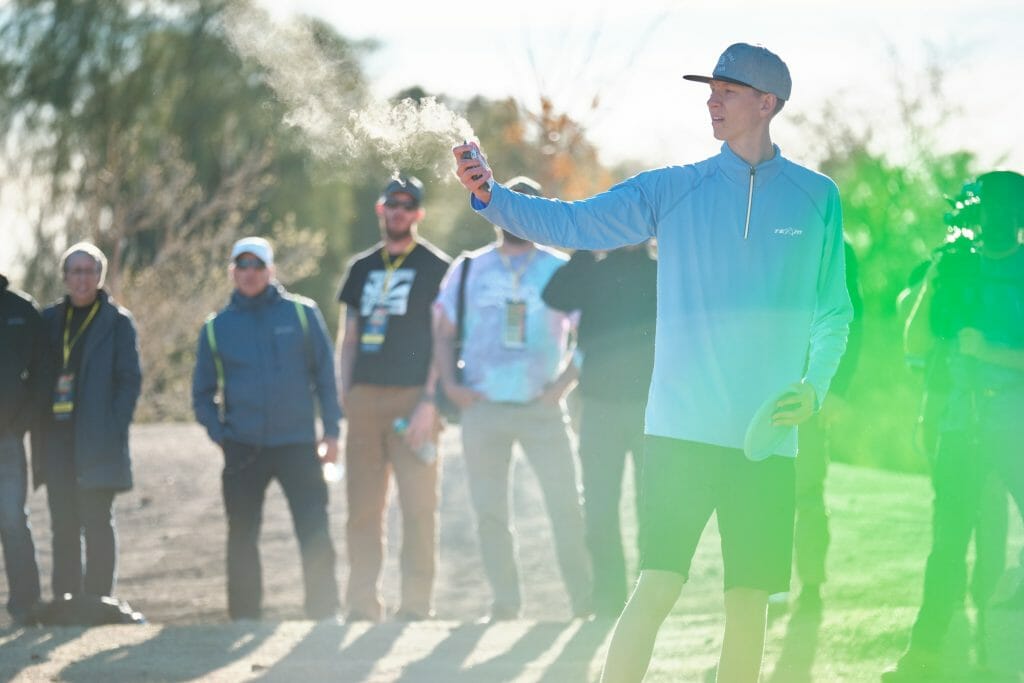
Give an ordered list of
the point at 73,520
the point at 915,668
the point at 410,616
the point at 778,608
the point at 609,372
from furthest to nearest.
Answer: the point at 73,520 < the point at 410,616 < the point at 609,372 < the point at 778,608 < the point at 915,668

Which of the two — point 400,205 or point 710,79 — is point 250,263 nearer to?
point 400,205

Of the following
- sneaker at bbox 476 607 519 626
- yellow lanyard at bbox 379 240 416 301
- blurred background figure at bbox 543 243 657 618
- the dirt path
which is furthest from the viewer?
yellow lanyard at bbox 379 240 416 301

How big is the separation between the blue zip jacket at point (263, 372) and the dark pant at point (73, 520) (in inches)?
30.8

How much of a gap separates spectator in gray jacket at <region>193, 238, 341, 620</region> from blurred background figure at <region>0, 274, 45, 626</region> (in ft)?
3.10

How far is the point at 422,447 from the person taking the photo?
9539 millimetres

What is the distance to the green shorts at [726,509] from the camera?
4645 millimetres

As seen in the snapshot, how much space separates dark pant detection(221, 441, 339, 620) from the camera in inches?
372

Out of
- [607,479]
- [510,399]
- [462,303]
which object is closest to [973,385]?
[607,479]

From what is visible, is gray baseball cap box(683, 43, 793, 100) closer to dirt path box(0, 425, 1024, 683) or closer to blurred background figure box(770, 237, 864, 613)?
dirt path box(0, 425, 1024, 683)

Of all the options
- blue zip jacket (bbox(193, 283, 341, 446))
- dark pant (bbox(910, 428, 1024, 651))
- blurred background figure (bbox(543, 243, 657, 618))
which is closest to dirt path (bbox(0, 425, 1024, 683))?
dark pant (bbox(910, 428, 1024, 651))

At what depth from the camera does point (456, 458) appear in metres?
17.5

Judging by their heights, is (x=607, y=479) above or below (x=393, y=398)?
below

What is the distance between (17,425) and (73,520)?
0.65 m

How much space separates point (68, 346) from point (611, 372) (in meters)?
3.14
